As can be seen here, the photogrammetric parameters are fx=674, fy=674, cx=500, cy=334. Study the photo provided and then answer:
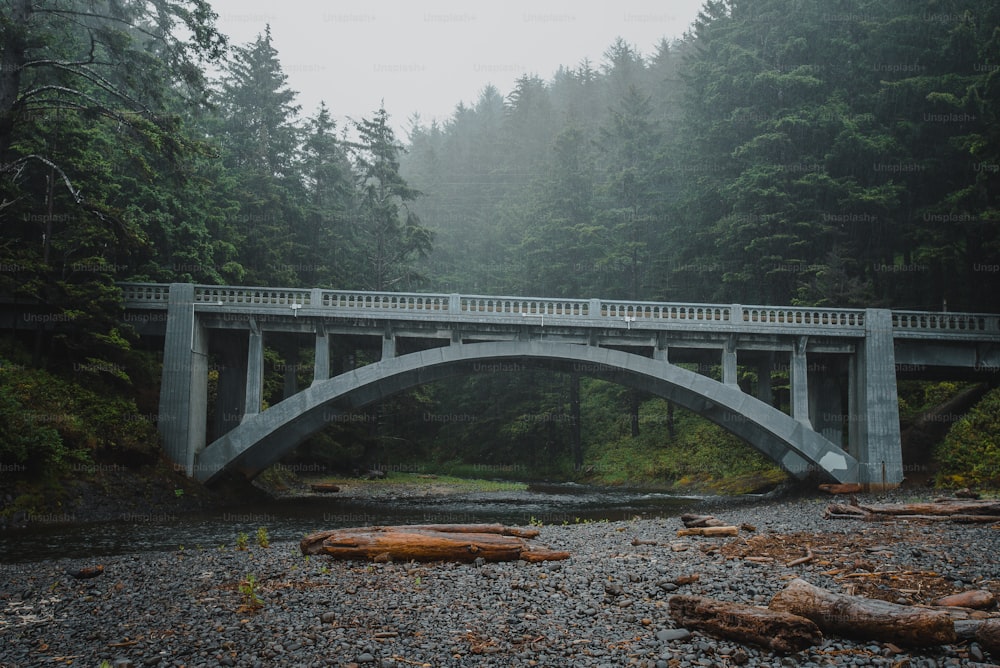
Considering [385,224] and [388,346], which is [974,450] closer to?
[388,346]

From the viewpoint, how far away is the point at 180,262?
2800 centimetres

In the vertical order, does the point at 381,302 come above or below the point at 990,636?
above

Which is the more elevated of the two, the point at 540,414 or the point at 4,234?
the point at 4,234

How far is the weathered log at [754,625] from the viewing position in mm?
5875

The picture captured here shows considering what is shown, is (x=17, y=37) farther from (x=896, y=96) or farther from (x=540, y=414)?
(x=896, y=96)

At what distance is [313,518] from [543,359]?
9611 millimetres

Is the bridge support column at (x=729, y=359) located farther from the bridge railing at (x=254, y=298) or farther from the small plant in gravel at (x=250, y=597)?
the small plant in gravel at (x=250, y=597)

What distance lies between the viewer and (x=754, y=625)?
6008 mm

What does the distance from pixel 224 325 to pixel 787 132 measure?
2787cm

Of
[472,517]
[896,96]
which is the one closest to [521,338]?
[472,517]

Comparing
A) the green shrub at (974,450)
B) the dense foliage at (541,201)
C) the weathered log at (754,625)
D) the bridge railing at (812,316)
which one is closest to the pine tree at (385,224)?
the dense foliage at (541,201)

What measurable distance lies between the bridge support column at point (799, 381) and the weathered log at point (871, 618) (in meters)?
18.2

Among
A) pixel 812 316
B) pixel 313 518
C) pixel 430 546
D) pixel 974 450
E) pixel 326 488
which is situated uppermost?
pixel 812 316

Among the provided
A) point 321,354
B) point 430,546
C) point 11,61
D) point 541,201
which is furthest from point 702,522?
point 541,201
